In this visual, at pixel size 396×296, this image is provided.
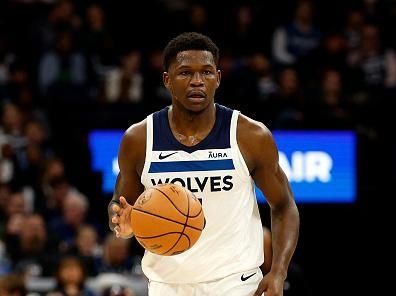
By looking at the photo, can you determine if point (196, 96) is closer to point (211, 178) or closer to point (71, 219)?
point (211, 178)

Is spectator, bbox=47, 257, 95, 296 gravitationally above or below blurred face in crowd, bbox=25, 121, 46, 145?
below

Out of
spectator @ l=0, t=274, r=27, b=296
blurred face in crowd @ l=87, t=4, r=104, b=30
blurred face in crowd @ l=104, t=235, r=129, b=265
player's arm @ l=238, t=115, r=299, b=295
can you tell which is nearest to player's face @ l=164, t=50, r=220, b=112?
player's arm @ l=238, t=115, r=299, b=295

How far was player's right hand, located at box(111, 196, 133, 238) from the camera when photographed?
4704 millimetres

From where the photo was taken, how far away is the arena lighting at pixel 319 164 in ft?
35.0

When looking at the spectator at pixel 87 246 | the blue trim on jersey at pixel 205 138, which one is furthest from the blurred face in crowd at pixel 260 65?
the blue trim on jersey at pixel 205 138

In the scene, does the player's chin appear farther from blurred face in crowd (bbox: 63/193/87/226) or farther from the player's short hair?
blurred face in crowd (bbox: 63/193/87/226)

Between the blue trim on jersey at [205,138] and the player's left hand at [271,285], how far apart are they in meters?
0.68

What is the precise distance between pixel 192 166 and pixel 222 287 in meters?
0.61

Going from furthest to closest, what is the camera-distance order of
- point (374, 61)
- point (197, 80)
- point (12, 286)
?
point (374, 61) < point (12, 286) < point (197, 80)

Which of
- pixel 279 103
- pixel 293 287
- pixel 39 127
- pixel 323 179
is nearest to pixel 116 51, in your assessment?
pixel 39 127

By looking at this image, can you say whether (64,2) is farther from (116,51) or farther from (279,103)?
(279,103)

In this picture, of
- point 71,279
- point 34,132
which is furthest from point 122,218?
point 34,132

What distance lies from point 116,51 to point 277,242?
8515 millimetres

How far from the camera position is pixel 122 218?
4742 mm
